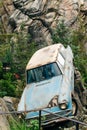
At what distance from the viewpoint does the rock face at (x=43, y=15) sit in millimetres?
25484

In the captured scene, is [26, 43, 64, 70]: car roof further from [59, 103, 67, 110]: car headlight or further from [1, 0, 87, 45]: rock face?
[1, 0, 87, 45]: rock face

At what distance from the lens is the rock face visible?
25484 mm

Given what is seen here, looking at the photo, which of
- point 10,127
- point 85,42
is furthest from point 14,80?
point 10,127

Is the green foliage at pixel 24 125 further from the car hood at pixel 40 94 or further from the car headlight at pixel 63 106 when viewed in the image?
the car headlight at pixel 63 106

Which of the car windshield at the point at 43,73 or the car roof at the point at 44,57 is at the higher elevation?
the car roof at the point at 44,57

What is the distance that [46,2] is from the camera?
26.4 m

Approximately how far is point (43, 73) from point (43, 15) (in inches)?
494

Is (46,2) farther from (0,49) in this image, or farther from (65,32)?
(0,49)

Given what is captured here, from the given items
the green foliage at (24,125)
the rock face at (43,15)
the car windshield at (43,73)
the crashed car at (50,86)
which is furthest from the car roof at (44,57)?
the rock face at (43,15)

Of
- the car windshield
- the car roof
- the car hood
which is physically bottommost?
the car hood

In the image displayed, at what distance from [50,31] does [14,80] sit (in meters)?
6.71

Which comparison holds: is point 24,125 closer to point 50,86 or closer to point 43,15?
point 50,86

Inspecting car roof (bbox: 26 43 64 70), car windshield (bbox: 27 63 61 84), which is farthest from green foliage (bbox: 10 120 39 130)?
car roof (bbox: 26 43 64 70)

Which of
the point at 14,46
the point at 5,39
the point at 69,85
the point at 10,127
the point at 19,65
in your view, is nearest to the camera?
the point at 10,127
